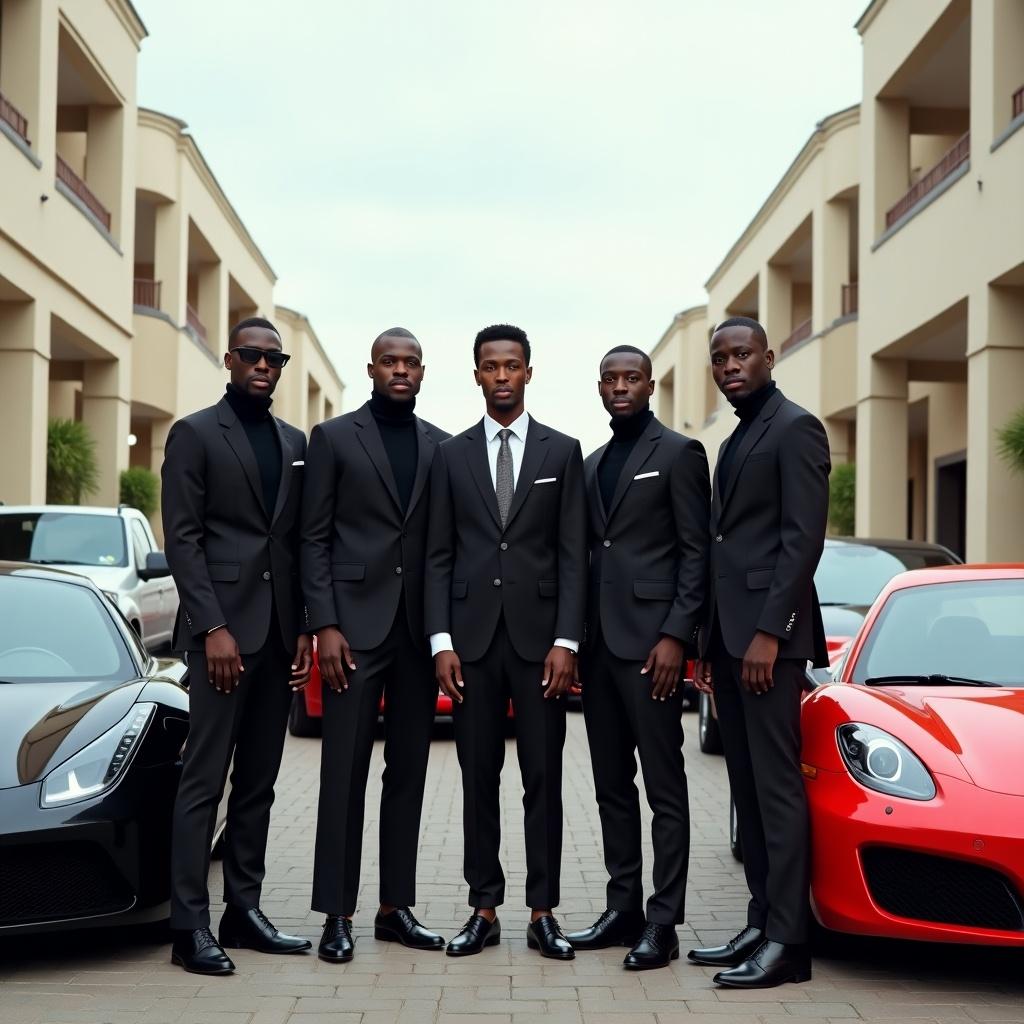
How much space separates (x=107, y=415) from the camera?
24.0 m

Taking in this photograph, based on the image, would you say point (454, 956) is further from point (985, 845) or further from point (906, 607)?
point (906, 607)

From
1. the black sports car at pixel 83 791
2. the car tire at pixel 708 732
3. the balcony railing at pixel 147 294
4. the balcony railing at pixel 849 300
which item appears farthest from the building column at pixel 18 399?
the balcony railing at pixel 849 300

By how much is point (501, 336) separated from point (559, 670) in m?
1.27

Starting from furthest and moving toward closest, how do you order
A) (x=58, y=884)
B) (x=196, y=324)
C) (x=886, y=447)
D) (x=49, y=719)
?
1. (x=196, y=324)
2. (x=886, y=447)
3. (x=49, y=719)
4. (x=58, y=884)

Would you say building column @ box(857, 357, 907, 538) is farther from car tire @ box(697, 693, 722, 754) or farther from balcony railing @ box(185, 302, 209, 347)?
balcony railing @ box(185, 302, 209, 347)

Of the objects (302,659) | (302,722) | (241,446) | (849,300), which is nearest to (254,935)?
(302,659)

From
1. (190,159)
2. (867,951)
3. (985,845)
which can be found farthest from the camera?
(190,159)

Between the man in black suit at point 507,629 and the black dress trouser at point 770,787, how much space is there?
60 centimetres

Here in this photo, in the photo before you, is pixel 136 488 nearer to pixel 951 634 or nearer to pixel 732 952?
pixel 951 634

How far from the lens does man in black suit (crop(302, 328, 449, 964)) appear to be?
485cm

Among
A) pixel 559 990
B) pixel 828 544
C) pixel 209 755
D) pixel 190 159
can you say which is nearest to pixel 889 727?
pixel 559 990

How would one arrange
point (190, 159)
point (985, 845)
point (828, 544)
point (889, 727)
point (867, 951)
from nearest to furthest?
point (985, 845) < point (889, 727) < point (867, 951) < point (828, 544) < point (190, 159)

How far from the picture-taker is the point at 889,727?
454 centimetres

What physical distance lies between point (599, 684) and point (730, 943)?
101 centimetres
